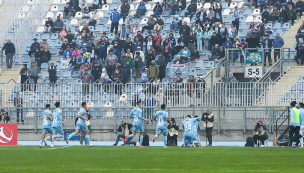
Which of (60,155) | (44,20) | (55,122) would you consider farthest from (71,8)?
(60,155)

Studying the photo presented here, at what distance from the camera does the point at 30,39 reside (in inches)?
1512

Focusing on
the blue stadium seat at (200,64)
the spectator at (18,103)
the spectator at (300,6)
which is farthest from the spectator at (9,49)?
the spectator at (300,6)

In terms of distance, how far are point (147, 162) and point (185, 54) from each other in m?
17.2

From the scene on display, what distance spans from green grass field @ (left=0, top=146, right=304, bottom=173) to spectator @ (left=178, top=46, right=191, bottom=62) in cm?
1397

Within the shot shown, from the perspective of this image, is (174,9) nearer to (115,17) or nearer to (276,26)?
(115,17)

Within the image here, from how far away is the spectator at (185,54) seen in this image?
31.5 m

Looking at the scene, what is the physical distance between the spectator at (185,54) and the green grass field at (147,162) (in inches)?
550

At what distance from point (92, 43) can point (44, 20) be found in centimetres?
767

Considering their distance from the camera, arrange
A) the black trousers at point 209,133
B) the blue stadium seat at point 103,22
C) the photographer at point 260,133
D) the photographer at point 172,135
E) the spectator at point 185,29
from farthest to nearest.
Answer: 1. the blue stadium seat at point 103,22
2. the spectator at point 185,29
3. the black trousers at point 209,133
4. the photographer at point 172,135
5. the photographer at point 260,133

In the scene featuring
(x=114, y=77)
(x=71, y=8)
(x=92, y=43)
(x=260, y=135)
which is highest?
(x=71, y=8)

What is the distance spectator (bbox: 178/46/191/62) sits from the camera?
3152cm

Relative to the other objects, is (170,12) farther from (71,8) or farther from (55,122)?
(55,122)

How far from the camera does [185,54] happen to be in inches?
1244

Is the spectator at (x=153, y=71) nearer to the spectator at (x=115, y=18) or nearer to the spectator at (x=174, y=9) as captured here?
the spectator at (x=115, y=18)
